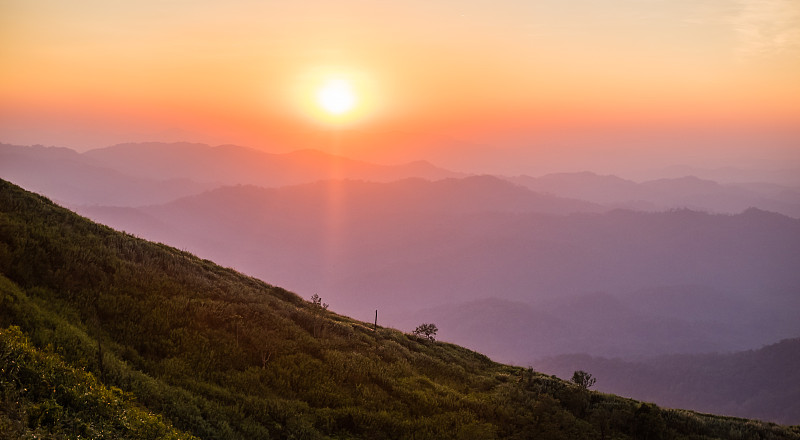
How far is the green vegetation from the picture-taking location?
12.2m

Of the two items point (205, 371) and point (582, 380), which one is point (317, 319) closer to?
point (205, 371)

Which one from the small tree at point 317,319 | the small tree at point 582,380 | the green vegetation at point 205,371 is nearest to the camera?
the green vegetation at point 205,371

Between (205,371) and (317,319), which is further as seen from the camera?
(317,319)

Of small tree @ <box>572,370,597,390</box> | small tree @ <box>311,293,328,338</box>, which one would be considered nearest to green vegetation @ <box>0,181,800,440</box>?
small tree @ <box>311,293,328,338</box>

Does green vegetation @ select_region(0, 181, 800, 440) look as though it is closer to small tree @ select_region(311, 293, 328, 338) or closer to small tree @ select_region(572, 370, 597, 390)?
small tree @ select_region(311, 293, 328, 338)

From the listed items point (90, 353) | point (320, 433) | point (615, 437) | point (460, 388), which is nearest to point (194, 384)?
point (90, 353)

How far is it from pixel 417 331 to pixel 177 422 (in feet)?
95.4

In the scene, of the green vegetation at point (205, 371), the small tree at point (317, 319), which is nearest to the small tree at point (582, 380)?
the green vegetation at point (205, 371)

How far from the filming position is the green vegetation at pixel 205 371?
12195 millimetres

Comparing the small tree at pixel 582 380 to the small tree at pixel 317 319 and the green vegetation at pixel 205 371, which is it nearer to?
the green vegetation at pixel 205 371

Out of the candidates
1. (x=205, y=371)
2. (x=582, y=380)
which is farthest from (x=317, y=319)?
(x=582, y=380)

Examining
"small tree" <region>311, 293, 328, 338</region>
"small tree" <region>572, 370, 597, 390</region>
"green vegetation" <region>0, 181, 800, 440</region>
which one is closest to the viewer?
"green vegetation" <region>0, 181, 800, 440</region>

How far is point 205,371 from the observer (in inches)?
733

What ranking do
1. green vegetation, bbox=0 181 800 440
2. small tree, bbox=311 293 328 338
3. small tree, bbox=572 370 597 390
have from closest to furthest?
green vegetation, bbox=0 181 800 440, small tree, bbox=311 293 328 338, small tree, bbox=572 370 597 390
